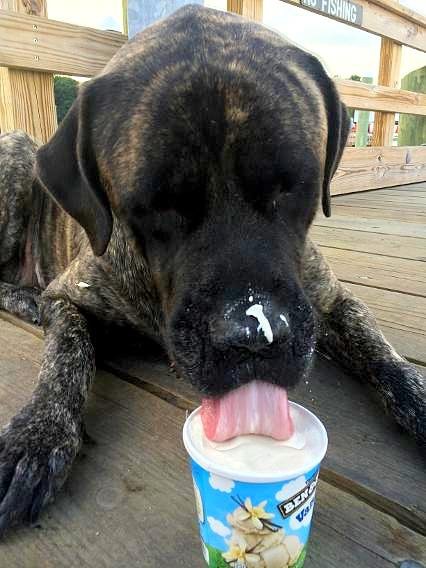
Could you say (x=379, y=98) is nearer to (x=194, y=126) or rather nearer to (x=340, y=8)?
(x=340, y=8)

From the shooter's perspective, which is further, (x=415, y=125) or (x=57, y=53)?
(x=415, y=125)

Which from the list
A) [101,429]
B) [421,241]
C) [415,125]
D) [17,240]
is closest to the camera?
[101,429]

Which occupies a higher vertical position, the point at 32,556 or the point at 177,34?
the point at 177,34

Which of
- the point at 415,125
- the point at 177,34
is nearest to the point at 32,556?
the point at 177,34

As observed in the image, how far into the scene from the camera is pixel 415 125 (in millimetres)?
9227

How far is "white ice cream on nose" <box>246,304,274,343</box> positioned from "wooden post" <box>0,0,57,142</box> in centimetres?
285

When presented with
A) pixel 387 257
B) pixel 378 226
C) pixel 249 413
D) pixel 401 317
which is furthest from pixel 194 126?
pixel 378 226

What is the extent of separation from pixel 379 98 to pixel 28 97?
15.6 ft

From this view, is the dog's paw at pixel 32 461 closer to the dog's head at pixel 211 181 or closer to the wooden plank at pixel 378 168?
the dog's head at pixel 211 181

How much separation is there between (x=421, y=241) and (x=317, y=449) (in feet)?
10.9

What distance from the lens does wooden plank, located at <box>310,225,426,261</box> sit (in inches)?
144

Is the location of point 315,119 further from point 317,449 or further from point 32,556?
point 32,556

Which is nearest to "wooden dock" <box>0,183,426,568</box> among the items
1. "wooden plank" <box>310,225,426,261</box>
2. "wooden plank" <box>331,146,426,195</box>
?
"wooden plank" <box>310,225,426,261</box>

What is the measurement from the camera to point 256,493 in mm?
989
